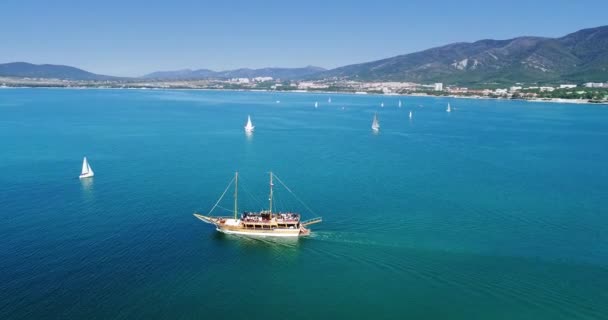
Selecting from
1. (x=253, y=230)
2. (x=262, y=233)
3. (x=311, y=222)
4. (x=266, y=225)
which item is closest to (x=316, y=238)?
(x=311, y=222)

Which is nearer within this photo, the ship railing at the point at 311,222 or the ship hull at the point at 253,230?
the ship hull at the point at 253,230

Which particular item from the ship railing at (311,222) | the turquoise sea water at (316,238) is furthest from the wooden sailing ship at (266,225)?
the turquoise sea water at (316,238)

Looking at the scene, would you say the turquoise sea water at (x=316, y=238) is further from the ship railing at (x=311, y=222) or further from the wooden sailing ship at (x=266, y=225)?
the wooden sailing ship at (x=266, y=225)

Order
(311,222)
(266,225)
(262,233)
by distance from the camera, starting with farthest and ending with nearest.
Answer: (311,222), (262,233), (266,225)

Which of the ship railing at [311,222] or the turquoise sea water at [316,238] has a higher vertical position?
the ship railing at [311,222]

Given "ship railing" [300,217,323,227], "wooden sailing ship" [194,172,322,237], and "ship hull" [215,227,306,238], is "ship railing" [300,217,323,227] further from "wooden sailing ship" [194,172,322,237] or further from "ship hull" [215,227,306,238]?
"ship hull" [215,227,306,238]

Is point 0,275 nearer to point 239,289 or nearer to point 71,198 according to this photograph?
point 239,289

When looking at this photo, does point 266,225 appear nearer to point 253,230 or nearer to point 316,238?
point 253,230

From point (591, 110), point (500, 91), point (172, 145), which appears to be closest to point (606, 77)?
point (500, 91)
